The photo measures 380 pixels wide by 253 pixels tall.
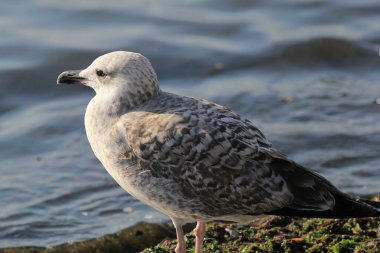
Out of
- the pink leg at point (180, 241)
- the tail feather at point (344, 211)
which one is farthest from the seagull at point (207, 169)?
the pink leg at point (180, 241)

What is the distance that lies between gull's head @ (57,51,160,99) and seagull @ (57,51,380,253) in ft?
0.77

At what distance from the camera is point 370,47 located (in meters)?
13.1

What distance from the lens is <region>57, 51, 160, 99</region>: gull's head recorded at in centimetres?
671

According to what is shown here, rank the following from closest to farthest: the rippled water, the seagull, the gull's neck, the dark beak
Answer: the seagull < the gull's neck < the dark beak < the rippled water

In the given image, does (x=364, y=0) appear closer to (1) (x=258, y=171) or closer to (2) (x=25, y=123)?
(2) (x=25, y=123)

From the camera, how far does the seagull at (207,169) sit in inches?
247

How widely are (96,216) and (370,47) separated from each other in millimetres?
5614

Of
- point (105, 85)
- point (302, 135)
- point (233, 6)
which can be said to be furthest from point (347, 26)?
point (105, 85)

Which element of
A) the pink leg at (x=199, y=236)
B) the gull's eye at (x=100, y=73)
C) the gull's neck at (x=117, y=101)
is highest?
the gull's eye at (x=100, y=73)

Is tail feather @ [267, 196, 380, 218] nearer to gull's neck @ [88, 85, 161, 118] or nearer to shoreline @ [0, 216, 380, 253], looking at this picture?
shoreline @ [0, 216, 380, 253]

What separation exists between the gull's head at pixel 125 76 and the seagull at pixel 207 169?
0.23 meters

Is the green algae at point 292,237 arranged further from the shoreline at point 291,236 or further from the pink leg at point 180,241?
the pink leg at point 180,241

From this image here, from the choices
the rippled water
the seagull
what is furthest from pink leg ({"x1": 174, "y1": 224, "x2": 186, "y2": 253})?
the rippled water

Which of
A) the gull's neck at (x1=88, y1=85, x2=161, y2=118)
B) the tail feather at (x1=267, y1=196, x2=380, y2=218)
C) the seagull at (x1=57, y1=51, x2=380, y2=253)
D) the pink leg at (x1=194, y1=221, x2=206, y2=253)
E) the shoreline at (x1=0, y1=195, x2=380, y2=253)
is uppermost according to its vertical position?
the gull's neck at (x1=88, y1=85, x2=161, y2=118)
